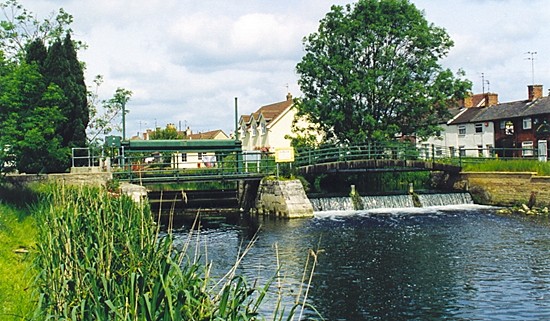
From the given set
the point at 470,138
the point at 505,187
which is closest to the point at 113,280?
the point at 505,187

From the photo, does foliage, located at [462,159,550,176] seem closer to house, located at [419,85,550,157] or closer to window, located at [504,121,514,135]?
house, located at [419,85,550,157]

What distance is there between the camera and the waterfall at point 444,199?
114ft

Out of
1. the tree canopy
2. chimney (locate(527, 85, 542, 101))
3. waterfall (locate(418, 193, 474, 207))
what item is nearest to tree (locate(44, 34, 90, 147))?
the tree canopy

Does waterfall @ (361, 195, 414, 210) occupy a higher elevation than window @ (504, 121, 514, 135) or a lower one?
lower

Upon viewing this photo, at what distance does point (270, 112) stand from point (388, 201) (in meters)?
33.1

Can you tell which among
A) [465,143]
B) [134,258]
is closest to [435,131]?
[465,143]

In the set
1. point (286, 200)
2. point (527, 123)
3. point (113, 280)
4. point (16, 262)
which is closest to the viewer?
point (113, 280)

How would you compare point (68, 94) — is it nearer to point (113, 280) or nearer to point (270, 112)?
point (113, 280)

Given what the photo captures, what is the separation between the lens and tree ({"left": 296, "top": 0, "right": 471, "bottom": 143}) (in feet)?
131

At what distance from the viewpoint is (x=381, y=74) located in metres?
39.2

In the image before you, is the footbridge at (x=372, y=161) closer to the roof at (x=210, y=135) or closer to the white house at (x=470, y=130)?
the white house at (x=470, y=130)

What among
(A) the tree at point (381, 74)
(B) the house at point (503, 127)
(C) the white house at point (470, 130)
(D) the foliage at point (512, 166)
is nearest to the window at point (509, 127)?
(B) the house at point (503, 127)

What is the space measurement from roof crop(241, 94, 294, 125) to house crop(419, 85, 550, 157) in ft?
54.3

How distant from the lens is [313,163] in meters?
35.9
